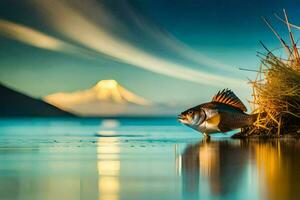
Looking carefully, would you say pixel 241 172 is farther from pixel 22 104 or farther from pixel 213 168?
pixel 22 104

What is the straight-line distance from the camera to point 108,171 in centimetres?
249

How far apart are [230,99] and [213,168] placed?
2.36m

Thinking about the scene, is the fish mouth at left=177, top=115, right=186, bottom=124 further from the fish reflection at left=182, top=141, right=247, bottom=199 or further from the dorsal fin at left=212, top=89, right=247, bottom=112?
the fish reflection at left=182, top=141, right=247, bottom=199

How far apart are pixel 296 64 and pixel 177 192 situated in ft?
10.8

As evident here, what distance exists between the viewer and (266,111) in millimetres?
4914

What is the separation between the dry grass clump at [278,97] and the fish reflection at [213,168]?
43.3 inches

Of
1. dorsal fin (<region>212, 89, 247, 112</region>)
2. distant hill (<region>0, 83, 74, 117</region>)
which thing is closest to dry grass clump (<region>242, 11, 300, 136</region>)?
dorsal fin (<region>212, 89, 247, 112</region>)

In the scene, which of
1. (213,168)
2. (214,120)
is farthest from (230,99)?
(213,168)

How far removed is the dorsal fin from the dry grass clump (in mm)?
158

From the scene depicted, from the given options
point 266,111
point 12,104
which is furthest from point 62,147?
point 12,104

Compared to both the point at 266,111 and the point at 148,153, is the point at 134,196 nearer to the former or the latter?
the point at 148,153

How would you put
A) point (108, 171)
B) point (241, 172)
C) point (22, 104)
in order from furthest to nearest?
point (22, 104), point (108, 171), point (241, 172)

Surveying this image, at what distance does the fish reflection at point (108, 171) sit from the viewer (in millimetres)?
1878

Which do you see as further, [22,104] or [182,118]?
[22,104]
